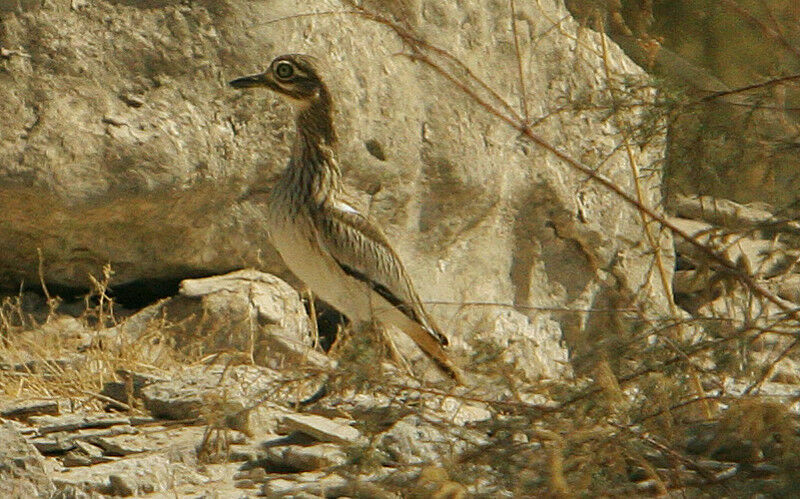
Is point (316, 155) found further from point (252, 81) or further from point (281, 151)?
point (281, 151)

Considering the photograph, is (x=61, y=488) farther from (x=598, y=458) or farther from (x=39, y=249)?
(x=39, y=249)

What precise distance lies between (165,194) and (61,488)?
112 inches

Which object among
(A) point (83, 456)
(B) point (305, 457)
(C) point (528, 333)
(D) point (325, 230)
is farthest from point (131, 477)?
(C) point (528, 333)

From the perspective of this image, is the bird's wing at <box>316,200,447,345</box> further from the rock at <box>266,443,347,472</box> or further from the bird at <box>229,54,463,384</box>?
the rock at <box>266,443,347,472</box>

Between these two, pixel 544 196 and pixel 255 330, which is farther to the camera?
pixel 544 196

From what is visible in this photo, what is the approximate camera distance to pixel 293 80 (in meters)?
7.34

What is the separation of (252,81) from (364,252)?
1054 mm

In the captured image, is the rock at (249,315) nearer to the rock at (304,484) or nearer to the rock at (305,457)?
the rock at (305,457)

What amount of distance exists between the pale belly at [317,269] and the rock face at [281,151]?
78cm

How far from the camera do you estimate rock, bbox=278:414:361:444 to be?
549cm

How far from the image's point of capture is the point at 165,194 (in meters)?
7.48

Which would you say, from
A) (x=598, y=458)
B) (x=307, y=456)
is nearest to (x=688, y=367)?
(x=598, y=458)

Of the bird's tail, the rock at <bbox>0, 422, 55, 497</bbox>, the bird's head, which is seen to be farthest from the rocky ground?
the bird's head

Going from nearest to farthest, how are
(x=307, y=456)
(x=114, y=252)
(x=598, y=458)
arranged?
(x=598, y=458) → (x=307, y=456) → (x=114, y=252)
